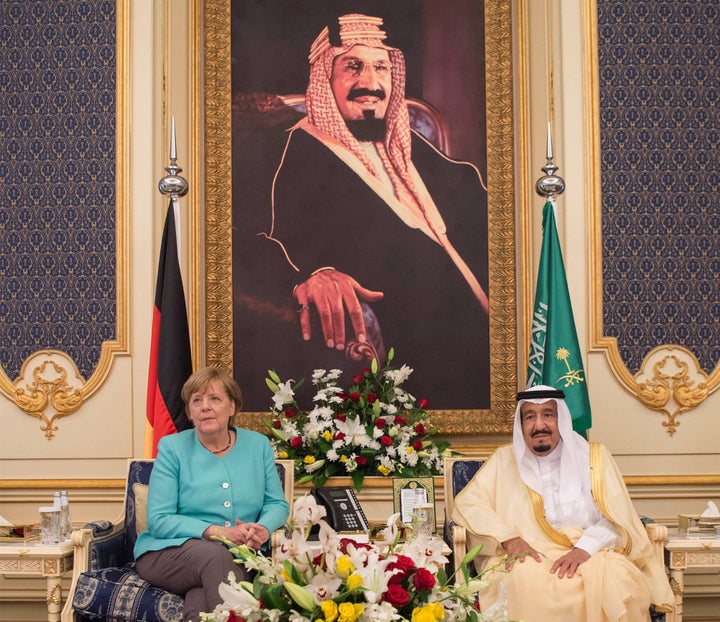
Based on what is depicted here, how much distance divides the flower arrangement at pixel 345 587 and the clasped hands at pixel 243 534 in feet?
5.42

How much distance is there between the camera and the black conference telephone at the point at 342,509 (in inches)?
175

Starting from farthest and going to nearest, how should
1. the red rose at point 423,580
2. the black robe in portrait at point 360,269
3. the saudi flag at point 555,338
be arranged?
the black robe in portrait at point 360,269, the saudi flag at point 555,338, the red rose at point 423,580

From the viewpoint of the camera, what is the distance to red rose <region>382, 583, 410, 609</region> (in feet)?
7.48

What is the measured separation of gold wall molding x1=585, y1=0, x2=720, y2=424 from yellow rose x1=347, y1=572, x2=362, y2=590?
3649 millimetres

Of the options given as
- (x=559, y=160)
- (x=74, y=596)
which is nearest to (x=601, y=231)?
(x=559, y=160)

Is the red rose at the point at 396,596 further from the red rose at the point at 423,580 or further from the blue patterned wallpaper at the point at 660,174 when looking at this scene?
the blue patterned wallpaper at the point at 660,174

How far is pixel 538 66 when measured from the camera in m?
5.87

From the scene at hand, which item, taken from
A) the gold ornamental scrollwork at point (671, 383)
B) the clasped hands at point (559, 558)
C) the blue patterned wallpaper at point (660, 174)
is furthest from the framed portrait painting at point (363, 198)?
the clasped hands at point (559, 558)

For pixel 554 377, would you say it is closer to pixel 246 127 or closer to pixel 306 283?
pixel 306 283

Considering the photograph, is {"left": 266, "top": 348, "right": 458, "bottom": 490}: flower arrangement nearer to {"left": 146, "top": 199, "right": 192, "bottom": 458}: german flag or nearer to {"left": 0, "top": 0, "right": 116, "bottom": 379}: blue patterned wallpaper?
{"left": 146, "top": 199, "right": 192, "bottom": 458}: german flag

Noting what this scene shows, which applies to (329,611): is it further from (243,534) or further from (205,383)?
(205,383)

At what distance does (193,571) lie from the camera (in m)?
3.99

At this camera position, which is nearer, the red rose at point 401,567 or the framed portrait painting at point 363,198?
the red rose at point 401,567

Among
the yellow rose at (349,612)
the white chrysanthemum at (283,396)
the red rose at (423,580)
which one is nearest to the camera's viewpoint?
the yellow rose at (349,612)
